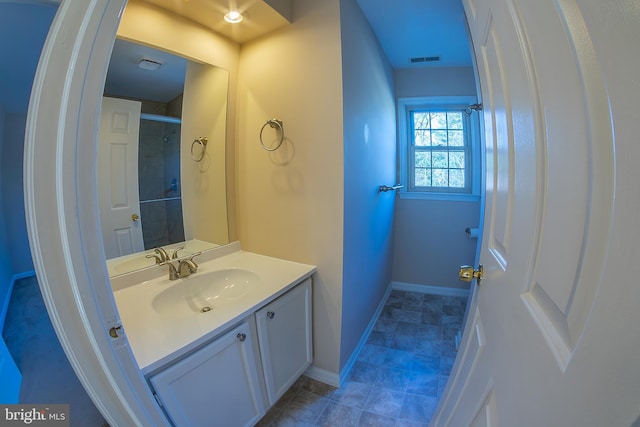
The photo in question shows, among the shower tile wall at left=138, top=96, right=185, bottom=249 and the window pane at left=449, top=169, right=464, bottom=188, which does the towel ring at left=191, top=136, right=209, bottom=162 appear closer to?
the shower tile wall at left=138, top=96, right=185, bottom=249

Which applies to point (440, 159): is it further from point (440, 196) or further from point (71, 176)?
point (71, 176)

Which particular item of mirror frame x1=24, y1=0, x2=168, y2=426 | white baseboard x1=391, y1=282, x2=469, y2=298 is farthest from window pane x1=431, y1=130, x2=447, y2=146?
mirror frame x1=24, y1=0, x2=168, y2=426

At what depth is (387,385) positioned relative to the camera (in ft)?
5.37

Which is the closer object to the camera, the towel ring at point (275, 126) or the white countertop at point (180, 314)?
the white countertop at point (180, 314)

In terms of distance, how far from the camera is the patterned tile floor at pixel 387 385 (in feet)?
4.65

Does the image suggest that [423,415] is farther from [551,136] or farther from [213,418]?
[551,136]

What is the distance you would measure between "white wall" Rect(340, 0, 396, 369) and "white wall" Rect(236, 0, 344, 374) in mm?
67

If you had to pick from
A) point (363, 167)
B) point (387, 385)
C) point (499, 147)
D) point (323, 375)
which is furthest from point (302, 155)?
point (387, 385)

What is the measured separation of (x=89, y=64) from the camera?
1.70 ft

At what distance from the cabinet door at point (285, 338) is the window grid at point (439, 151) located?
2.09 metres

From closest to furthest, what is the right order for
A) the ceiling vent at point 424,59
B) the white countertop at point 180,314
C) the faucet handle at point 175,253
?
the white countertop at point 180,314 < the faucet handle at point 175,253 < the ceiling vent at point 424,59

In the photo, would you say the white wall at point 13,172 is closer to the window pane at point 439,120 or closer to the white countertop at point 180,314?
the white countertop at point 180,314

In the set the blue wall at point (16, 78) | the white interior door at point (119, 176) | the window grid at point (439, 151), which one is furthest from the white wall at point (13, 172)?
the window grid at point (439, 151)

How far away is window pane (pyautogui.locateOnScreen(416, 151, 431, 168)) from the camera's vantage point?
113 inches
